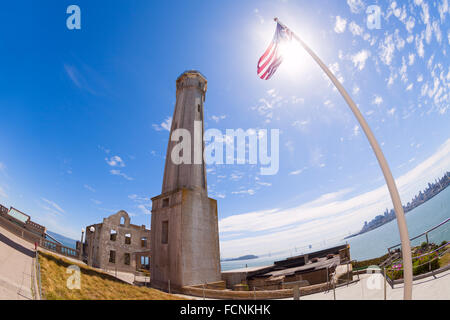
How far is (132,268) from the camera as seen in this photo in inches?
1329

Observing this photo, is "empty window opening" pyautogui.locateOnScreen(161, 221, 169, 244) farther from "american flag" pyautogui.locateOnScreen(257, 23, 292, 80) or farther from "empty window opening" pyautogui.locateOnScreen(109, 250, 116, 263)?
"empty window opening" pyautogui.locateOnScreen(109, 250, 116, 263)

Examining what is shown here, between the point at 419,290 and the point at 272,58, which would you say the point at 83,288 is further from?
the point at 272,58

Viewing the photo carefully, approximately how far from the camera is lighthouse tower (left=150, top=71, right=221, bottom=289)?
17.1m

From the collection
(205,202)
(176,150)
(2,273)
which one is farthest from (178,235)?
(2,273)

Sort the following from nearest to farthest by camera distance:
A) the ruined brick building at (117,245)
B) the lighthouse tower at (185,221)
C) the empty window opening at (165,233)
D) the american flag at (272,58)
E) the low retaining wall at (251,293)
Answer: the american flag at (272,58) → the low retaining wall at (251,293) → the lighthouse tower at (185,221) → the empty window opening at (165,233) → the ruined brick building at (117,245)

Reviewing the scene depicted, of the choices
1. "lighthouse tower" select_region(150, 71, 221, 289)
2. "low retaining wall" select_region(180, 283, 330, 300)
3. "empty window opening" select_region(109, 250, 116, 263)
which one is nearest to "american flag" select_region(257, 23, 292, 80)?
"low retaining wall" select_region(180, 283, 330, 300)

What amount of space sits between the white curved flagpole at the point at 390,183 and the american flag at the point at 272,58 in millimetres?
1457

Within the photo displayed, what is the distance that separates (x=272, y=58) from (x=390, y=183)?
7232 mm

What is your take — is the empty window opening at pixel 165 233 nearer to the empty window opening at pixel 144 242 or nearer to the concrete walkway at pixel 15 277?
the concrete walkway at pixel 15 277

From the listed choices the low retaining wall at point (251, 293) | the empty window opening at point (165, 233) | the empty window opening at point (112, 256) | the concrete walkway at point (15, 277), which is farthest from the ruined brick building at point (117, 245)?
the concrete walkway at point (15, 277)

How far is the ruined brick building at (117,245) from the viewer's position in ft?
104

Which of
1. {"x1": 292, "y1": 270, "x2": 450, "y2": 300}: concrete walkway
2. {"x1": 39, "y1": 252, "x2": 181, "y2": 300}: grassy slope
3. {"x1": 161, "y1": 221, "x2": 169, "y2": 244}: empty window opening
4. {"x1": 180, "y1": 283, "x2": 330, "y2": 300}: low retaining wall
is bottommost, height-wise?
{"x1": 180, "y1": 283, "x2": 330, "y2": 300}: low retaining wall

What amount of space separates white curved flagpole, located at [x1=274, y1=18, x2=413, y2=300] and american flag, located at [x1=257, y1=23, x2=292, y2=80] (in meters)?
1.46
